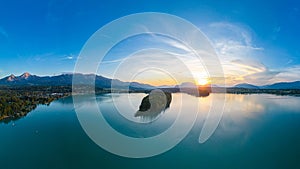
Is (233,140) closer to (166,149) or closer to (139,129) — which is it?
(166,149)

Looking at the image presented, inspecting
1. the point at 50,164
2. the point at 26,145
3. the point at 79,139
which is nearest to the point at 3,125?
the point at 26,145

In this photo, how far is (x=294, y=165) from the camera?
6.46 metres

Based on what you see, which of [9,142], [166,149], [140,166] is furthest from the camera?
[9,142]

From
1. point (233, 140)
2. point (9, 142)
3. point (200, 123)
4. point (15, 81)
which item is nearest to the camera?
point (233, 140)

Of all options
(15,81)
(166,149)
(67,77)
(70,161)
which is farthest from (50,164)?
(15,81)

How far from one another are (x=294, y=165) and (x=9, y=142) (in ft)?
33.7

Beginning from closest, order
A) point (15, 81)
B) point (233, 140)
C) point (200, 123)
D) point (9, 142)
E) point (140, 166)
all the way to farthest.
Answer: point (140, 166) → point (233, 140) → point (9, 142) → point (200, 123) → point (15, 81)

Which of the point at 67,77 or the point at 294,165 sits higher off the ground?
the point at 67,77

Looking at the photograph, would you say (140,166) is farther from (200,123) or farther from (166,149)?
(200,123)

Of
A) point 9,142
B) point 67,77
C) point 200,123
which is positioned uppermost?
point 67,77

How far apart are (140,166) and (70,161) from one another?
2.13m

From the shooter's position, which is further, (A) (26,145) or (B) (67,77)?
(B) (67,77)

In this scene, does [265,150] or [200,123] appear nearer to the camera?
[265,150]

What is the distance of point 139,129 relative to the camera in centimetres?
977
